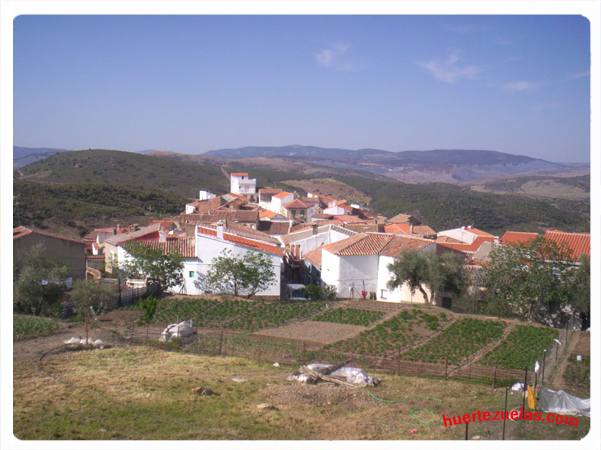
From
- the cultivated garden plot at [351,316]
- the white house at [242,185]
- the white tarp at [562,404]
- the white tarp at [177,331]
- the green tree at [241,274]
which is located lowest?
the cultivated garden plot at [351,316]

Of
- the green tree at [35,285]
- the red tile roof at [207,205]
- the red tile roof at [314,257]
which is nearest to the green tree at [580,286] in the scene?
the red tile roof at [314,257]

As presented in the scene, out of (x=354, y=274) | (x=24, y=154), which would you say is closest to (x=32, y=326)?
(x=354, y=274)

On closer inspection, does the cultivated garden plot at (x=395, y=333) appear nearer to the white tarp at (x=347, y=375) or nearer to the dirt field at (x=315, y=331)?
the dirt field at (x=315, y=331)

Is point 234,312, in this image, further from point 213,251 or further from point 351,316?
point 213,251

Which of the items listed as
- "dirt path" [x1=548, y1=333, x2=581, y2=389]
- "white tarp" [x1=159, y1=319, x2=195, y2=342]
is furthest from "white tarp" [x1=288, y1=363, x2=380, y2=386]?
"white tarp" [x1=159, y1=319, x2=195, y2=342]

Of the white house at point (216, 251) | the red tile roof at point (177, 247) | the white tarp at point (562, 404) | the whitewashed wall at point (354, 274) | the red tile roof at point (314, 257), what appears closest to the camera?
the white tarp at point (562, 404)

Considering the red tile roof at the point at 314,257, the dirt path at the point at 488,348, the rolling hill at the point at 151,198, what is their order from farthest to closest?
the rolling hill at the point at 151,198 → the red tile roof at the point at 314,257 → the dirt path at the point at 488,348

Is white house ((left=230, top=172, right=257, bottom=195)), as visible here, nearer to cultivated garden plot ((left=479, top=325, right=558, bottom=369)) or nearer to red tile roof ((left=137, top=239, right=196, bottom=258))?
red tile roof ((left=137, top=239, right=196, bottom=258))
